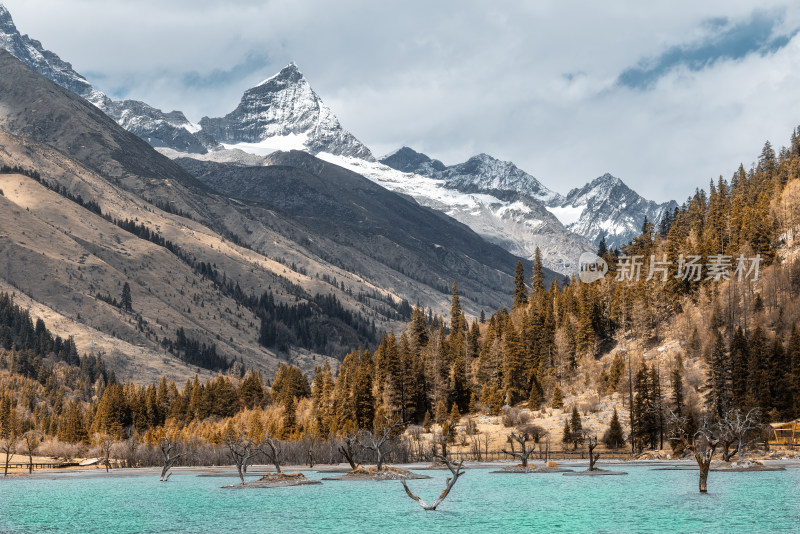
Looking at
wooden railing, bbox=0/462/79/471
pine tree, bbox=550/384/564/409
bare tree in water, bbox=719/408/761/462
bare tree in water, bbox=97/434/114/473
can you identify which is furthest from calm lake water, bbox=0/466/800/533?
bare tree in water, bbox=97/434/114/473

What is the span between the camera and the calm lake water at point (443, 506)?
58969 mm

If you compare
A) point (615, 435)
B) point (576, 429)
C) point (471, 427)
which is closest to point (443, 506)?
point (576, 429)

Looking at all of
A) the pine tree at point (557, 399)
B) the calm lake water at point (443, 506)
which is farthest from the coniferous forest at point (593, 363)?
the calm lake water at point (443, 506)

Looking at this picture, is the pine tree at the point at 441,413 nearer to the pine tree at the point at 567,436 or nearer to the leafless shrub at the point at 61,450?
the pine tree at the point at 567,436

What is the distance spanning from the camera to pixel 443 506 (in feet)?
236

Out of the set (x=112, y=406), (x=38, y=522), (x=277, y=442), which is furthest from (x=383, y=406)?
(x=38, y=522)

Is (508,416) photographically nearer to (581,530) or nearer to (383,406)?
(383,406)

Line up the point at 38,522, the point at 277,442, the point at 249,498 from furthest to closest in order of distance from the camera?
the point at 277,442, the point at 249,498, the point at 38,522

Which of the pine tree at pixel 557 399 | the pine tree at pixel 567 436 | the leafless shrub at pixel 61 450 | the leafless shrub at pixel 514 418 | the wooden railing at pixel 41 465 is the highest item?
the pine tree at pixel 557 399

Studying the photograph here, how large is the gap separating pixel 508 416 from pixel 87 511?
9540 cm

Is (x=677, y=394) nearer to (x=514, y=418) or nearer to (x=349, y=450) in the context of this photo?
(x=514, y=418)

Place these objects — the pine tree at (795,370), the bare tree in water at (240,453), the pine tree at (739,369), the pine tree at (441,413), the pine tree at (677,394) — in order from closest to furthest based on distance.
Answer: the bare tree in water at (240,453) < the pine tree at (795,370) < the pine tree at (739,369) < the pine tree at (677,394) < the pine tree at (441,413)

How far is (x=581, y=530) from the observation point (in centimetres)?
5566

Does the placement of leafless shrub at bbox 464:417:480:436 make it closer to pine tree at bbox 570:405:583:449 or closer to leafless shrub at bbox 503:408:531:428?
leafless shrub at bbox 503:408:531:428
